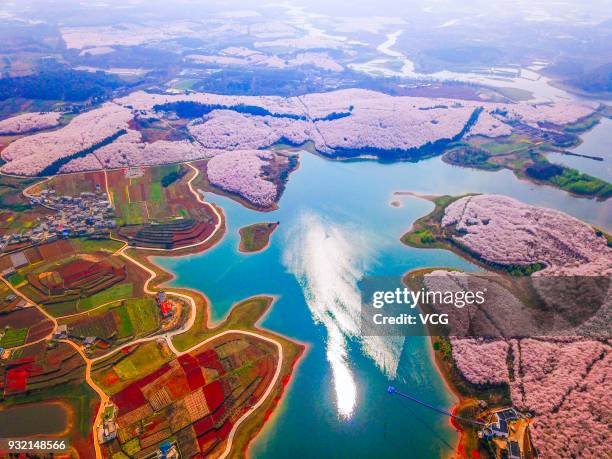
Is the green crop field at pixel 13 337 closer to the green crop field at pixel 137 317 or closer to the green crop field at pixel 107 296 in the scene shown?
the green crop field at pixel 107 296

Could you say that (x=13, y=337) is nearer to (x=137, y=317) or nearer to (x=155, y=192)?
(x=137, y=317)

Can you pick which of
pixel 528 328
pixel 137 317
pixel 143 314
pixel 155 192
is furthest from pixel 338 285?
pixel 155 192

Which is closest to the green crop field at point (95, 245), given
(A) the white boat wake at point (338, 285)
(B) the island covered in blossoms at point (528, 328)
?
(A) the white boat wake at point (338, 285)

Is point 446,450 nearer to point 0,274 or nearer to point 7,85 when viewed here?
point 0,274

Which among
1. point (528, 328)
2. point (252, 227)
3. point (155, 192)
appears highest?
point (528, 328)

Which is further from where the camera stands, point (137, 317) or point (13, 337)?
point (137, 317)


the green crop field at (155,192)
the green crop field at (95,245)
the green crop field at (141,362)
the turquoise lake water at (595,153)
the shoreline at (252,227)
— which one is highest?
the turquoise lake water at (595,153)

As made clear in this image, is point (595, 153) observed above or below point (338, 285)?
above

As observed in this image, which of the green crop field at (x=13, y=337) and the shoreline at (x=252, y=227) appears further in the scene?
the shoreline at (x=252, y=227)
